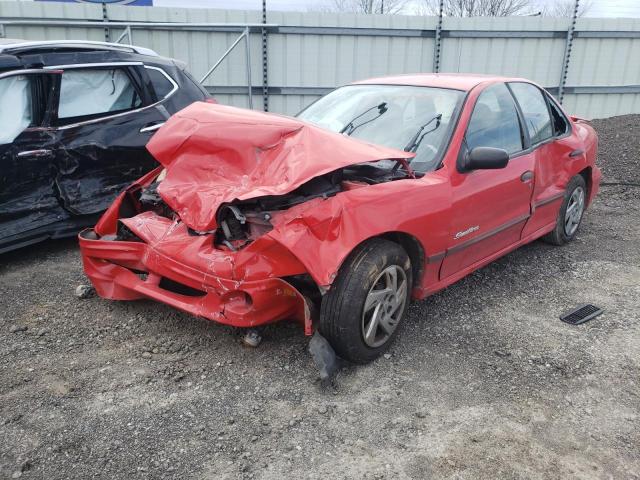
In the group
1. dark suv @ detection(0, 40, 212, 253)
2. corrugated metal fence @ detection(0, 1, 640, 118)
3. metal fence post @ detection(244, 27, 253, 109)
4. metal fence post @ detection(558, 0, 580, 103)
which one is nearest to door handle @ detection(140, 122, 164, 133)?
dark suv @ detection(0, 40, 212, 253)

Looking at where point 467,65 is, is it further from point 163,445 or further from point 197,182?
point 163,445

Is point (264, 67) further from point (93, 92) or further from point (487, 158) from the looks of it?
point (487, 158)

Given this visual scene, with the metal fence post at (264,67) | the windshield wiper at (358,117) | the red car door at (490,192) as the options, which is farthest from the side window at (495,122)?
the metal fence post at (264,67)

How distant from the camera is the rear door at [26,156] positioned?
13.9ft

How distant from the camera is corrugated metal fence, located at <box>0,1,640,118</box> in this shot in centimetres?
897

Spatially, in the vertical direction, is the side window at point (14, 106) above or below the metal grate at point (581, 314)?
above

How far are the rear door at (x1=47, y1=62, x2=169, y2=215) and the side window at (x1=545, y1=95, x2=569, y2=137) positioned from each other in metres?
3.52

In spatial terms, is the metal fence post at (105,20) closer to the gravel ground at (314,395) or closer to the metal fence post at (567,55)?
the gravel ground at (314,395)

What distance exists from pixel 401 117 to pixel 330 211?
1340mm

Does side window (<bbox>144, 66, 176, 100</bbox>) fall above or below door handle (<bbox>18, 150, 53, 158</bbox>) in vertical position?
above

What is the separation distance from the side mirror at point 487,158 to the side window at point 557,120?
1.56m

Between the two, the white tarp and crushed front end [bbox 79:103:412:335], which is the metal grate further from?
the white tarp

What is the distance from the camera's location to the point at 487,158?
3.34 metres

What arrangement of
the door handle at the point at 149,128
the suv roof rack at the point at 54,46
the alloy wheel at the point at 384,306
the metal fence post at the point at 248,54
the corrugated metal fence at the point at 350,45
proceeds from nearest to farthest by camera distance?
the alloy wheel at the point at 384,306 → the suv roof rack at the point at 54,46 → the door handle at the point at 149,128 → the metal fence post at the point at 248,54 → the corrugated metal fence at the point at 350,45
